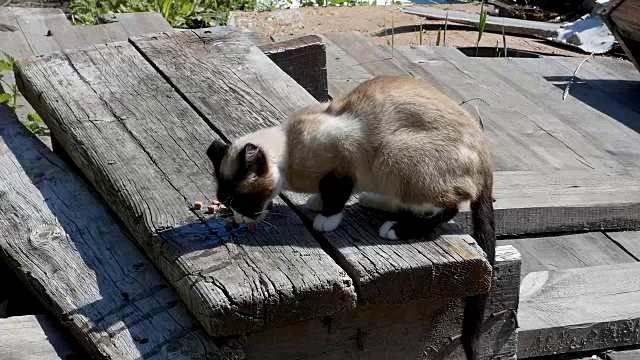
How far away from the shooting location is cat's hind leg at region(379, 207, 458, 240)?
2781 mm

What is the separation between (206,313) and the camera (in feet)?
7.79

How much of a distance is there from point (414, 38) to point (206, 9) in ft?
5.67

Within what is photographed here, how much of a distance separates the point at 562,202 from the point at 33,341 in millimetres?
2397

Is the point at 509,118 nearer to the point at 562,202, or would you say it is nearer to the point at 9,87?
the point at 562,202

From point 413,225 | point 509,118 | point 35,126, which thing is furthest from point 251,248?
point 509,118

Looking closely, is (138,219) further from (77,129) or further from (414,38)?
(414,38)

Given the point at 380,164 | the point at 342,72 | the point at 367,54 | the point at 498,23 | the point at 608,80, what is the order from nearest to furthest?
the point at 380,164 < the point at 342,72 < the point at 367,54 < the point at 608,80 < the point at 498,23

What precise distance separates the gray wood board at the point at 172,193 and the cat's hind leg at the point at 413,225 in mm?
238

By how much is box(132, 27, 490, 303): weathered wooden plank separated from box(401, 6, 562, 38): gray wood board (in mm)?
3831

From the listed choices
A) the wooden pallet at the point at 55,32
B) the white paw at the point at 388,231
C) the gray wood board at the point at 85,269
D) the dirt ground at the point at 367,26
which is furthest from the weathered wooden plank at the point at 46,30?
the white paw at the point at 388,231

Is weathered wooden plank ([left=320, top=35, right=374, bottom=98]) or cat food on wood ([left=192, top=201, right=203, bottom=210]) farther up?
cat food on wood ([left=192, top=201, right=203, bottom=210])

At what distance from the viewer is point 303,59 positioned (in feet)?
14.8

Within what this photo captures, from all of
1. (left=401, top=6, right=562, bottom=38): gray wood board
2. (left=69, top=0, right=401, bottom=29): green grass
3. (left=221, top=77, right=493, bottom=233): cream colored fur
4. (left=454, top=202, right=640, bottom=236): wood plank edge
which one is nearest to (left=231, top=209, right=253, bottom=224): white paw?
(left=221, top=77, right=493, bottom=233): cream colored fur

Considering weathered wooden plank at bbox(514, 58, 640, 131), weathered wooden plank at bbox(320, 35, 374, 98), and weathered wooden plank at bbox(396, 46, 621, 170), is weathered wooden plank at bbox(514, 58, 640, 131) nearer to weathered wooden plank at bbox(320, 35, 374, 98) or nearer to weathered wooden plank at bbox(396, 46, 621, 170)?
weathered wooden plank at bbox(396, 46, 621, 170)
